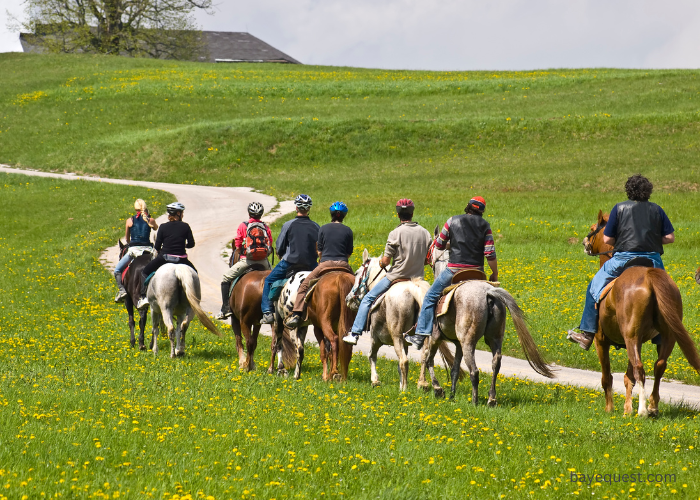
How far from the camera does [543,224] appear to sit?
29953 mm

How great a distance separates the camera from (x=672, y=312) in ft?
32.1

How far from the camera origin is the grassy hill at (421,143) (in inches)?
1103

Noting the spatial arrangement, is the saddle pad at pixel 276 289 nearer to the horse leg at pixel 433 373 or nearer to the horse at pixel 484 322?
the horse leg at pixel 433 373

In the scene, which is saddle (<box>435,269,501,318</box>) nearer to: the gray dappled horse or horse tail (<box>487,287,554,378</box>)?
horse tail (<box>487,287,554,378</box>)

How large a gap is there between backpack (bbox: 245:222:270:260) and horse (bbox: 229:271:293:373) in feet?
1.23

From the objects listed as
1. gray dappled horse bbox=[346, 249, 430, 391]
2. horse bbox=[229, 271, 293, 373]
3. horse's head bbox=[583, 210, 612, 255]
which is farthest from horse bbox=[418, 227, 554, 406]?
horse's head bbox=[583, 210, 612, 255]

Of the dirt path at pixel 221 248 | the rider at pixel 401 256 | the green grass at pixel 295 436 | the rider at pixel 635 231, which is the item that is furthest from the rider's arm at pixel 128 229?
the rider at pixel 635 231

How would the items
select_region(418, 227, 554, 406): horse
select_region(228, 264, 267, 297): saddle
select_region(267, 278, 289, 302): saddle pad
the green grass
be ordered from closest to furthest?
the green grass → select_region(418, 227, 554, 406): horse → select_region(267, 278, 289, 302): saddle pad → select_region(228, 264, 267, 297): saddle

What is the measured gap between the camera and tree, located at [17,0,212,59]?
8394cm

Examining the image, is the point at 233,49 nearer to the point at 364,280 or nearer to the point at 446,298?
the point at 364,280

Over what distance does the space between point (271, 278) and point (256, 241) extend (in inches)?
36.0

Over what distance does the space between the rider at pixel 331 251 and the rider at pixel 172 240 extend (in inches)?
128

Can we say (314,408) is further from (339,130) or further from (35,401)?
(339,130)

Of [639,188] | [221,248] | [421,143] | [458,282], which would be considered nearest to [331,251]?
[458,282]
